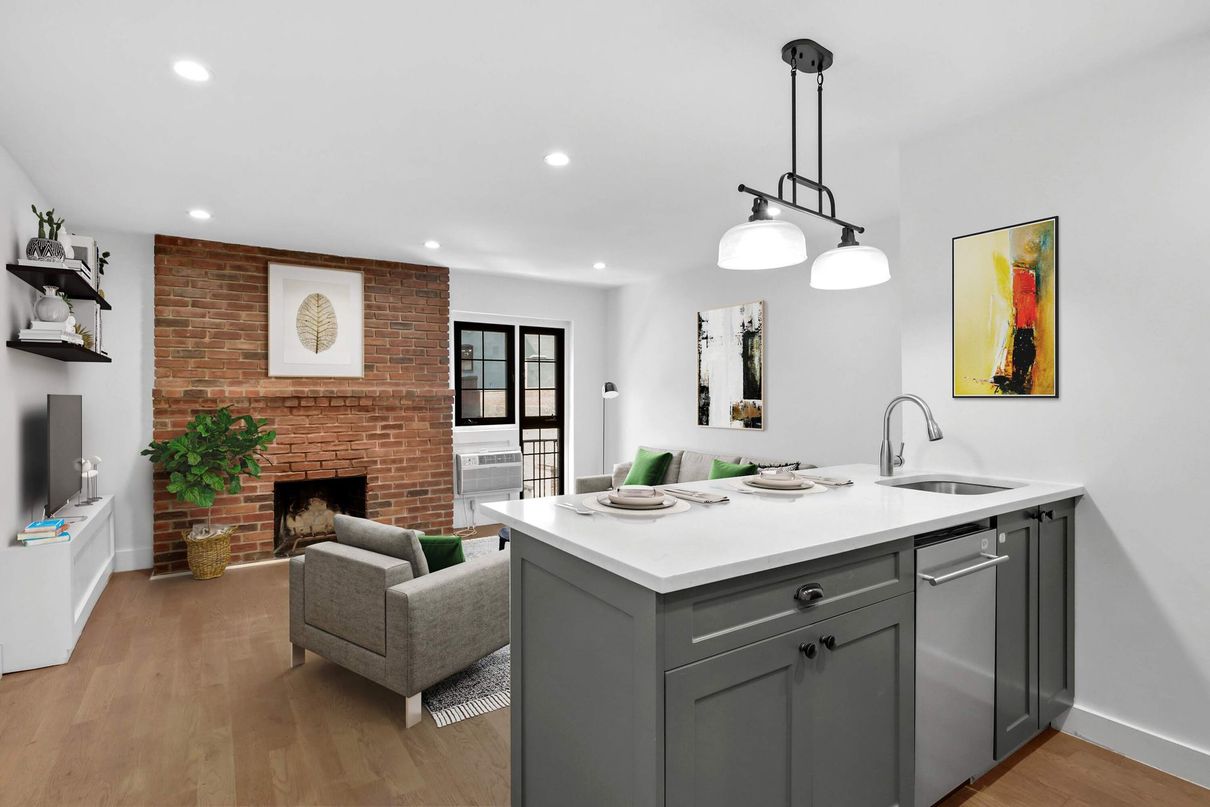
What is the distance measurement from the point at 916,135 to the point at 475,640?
113 inches

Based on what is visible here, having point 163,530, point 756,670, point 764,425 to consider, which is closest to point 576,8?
point 756,670

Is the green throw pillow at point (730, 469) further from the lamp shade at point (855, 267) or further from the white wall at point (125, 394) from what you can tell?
the white wall at point (125, 394)

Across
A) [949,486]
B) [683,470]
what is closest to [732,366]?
[683,470]

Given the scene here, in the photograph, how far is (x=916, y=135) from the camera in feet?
8.86

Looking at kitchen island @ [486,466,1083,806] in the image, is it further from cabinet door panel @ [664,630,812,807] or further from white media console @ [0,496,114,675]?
white media console @ [0,496,114,675]

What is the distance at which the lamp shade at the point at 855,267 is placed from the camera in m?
2.06

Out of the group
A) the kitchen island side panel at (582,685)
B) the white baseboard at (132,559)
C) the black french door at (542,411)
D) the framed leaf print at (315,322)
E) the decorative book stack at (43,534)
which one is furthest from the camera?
the black french door at (542,411)

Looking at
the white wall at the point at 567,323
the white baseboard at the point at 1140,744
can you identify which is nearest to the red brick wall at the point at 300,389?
the white wall at the point at 567,323

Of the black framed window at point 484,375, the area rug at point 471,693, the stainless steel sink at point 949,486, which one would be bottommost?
the area rug at point 471,693

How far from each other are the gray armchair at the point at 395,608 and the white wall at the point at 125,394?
101 inches

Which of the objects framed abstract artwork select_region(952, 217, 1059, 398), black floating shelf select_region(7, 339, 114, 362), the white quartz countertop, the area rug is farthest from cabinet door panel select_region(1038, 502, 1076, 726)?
black floating shelf select_region(7, 339, 114, 362)

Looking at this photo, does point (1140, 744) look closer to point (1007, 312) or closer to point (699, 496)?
point (1007, 312)

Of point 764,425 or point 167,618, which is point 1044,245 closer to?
point 764,425

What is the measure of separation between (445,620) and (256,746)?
0.76m
